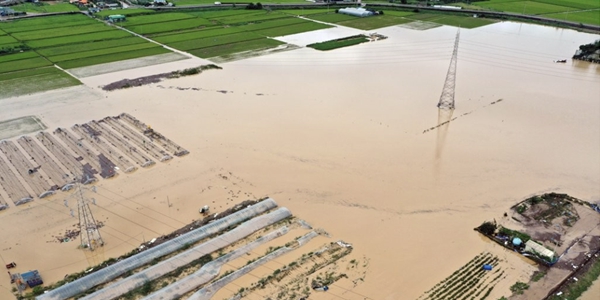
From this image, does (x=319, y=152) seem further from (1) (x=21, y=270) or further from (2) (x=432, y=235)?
(1) (x=21, y=270)

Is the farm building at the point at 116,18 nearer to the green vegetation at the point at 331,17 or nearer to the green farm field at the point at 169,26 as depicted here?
the green farm field at the point at 169,26

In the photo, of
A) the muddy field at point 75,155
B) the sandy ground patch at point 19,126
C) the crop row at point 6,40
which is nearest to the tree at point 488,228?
the muddy field at point 75,155

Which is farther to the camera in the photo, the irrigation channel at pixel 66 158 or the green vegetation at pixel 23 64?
the green vegetation at pixel 23 64

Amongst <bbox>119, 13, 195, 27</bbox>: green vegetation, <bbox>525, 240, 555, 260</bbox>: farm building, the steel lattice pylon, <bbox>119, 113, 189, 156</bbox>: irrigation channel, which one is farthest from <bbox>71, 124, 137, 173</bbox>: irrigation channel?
<bbox>119, 13, 195, 27</bbox>: green vegetation

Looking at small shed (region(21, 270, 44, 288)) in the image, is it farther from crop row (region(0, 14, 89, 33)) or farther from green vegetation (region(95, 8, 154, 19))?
green vegetation (region(95, 8, 154, 19))

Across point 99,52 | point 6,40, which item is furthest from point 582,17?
point 6,40

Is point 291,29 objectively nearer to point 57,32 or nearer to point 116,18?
point 116,18

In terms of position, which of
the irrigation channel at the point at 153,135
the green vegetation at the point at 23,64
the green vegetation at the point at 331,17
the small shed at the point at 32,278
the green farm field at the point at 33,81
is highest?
the green vegetation at the point at 331,17
